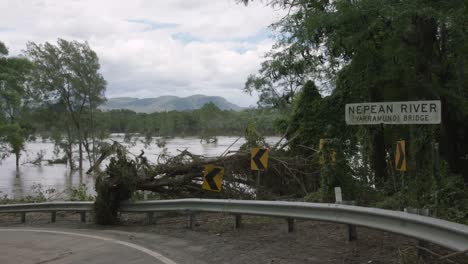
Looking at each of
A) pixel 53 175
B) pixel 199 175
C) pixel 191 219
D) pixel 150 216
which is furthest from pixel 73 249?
pixel 53 175

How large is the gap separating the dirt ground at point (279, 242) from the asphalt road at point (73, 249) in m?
0.84

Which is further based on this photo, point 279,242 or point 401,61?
point 401,61

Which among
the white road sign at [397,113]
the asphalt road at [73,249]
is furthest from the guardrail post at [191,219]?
the white road sign at [397,113]

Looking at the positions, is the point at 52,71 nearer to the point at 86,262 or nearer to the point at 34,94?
the point at 34,94

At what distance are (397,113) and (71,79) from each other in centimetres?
5470

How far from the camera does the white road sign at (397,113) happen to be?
7.14 m

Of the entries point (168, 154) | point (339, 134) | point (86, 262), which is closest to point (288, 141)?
point (339, 134)

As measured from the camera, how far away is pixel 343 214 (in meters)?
7.06

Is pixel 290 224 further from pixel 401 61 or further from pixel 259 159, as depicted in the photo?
pixel 401 61

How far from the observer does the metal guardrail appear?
5.17m

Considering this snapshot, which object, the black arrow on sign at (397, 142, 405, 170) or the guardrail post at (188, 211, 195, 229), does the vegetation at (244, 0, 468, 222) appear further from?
the guardrail post at (188, 211, 195, 229)

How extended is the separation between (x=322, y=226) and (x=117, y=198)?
5.31 m

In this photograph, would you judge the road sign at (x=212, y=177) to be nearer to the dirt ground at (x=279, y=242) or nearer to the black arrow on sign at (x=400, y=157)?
the dirt ground at (x=279, y=242)

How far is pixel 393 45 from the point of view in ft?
34.7
